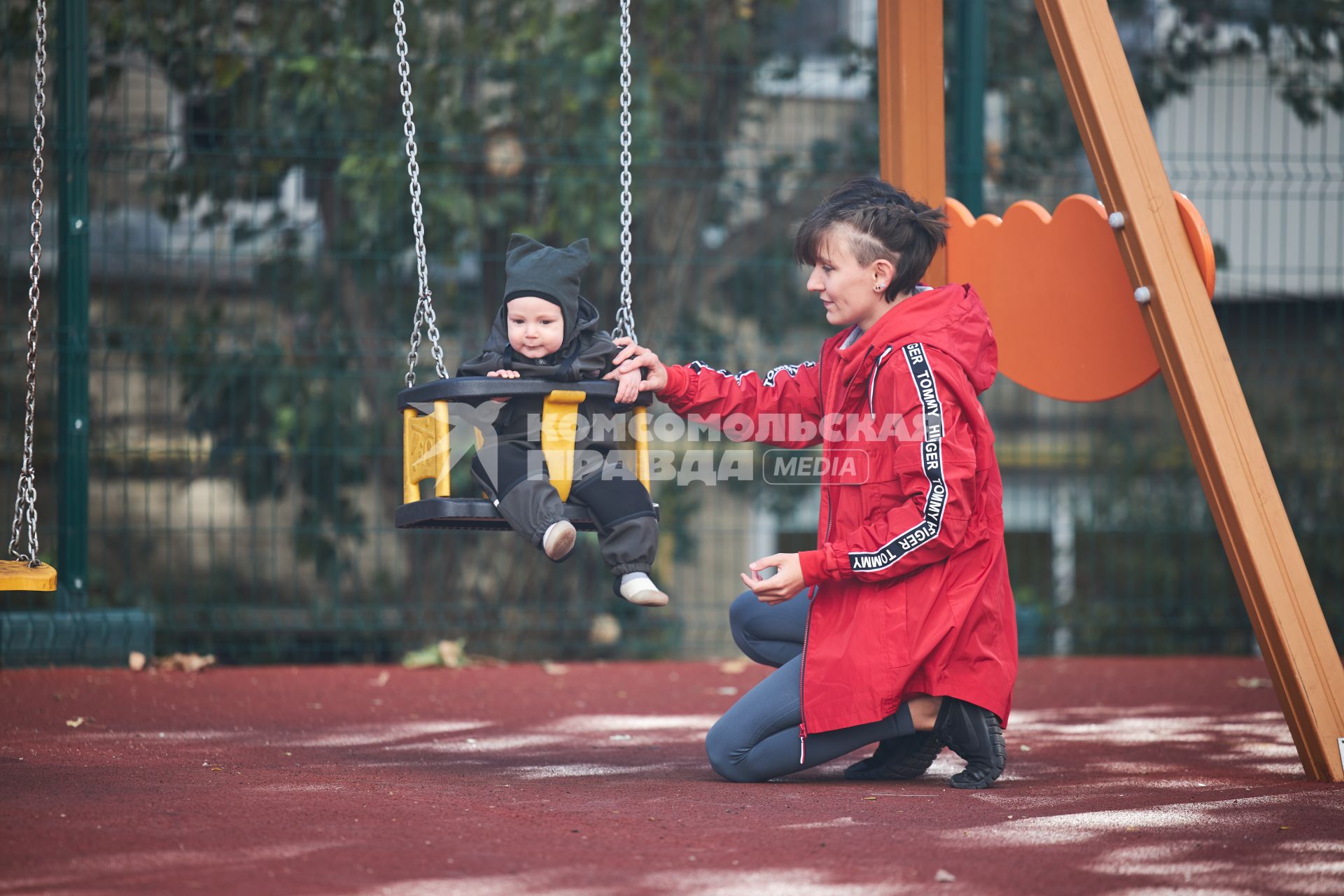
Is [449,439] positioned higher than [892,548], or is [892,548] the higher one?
[449,439]

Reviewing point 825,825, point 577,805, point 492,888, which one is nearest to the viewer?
point 492,888

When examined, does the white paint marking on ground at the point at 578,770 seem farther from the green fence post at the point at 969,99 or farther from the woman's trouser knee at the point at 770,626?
the green fence post at the point at 969,99

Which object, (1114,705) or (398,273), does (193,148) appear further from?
(1114,705)

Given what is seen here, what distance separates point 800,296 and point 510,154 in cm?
165

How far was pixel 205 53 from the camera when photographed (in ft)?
21.1

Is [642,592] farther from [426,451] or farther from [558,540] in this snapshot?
[426,451]

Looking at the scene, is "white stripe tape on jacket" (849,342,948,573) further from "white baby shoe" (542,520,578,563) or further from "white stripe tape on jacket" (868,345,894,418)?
"white baby shoe" (542,520,578,563)

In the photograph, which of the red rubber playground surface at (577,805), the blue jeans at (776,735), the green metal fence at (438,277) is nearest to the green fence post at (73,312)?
the green metal fence at (438,277)

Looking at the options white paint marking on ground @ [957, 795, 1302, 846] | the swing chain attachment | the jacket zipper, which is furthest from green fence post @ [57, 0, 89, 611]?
white paint marking on ground @ [957, 795, 1302, 846]

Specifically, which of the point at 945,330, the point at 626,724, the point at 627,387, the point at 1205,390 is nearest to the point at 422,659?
the point at 626,724

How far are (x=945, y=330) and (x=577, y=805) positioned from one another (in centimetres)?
151

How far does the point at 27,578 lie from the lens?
362 cm

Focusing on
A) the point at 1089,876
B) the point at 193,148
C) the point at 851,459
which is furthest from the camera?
the point at 193,148

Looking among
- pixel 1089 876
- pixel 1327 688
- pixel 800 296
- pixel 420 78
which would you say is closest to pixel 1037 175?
pixel 800 296
